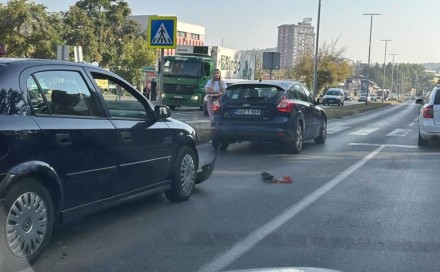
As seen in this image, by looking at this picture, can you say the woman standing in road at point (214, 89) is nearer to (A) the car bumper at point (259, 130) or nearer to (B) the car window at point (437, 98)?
(A) the car bumper at point (259, 130)

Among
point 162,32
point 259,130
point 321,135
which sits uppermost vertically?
point 162,32

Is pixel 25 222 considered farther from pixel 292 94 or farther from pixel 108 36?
pixel 108 36

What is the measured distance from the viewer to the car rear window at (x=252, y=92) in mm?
11906

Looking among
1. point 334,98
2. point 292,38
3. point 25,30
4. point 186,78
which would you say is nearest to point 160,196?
point 186,78

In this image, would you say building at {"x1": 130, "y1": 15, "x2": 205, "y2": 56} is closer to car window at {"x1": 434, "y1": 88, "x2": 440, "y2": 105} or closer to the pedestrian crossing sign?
car window at {"x1": 434, "y1": 88, "x2": 440, "y2": 105}

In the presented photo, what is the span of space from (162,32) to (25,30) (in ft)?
78.0

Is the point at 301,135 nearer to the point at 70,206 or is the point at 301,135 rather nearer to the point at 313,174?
the point at 313,174

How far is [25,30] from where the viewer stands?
33.6 m

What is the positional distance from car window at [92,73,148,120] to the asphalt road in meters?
1.13

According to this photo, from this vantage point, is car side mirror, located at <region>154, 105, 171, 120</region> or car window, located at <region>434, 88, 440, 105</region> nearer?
car side mirror, located at <region>154, 105, 171, 120</region>

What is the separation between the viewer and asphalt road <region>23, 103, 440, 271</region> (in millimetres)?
4801

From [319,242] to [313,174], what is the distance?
4.15 m

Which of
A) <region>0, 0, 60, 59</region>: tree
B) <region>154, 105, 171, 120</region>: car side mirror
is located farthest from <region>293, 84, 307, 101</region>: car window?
<region>0, 0, 60, 59</region>: tree

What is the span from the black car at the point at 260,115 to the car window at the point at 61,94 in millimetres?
6456
